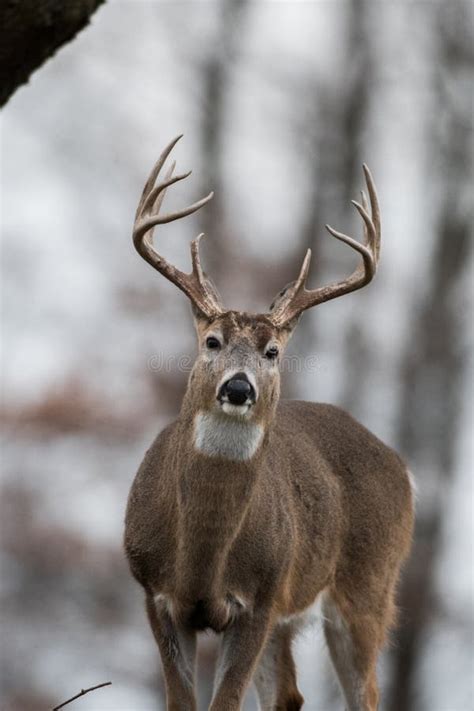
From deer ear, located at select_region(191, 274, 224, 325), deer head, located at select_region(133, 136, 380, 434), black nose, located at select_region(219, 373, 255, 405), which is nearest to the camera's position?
black nose, located at select_region(219, 373, 255, 405)

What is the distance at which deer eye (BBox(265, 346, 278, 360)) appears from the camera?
9195mm

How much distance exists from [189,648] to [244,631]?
0.30m

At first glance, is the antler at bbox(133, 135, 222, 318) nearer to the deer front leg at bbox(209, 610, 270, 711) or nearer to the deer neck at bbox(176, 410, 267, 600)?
the deer neck at bbox(176, 410, 267, 600)

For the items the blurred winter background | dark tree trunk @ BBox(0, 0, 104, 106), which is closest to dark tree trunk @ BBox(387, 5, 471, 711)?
the blurred winter background

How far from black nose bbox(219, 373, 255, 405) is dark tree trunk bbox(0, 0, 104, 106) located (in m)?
1.67

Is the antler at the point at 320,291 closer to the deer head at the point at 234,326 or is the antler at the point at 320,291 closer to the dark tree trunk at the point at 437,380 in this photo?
the deer head at the point at 234,326

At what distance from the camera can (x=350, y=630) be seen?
10.8 meters

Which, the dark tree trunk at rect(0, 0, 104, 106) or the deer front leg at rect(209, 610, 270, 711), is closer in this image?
the dark tree trunk at rect(0, 0, 104, 106)

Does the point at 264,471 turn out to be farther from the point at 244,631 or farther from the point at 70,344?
the point at 70,344

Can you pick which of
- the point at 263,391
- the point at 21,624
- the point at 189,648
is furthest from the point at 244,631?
the point at 21,624

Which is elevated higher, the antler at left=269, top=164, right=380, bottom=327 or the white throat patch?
the antler at left=269, top=164, right=380, bottom=327

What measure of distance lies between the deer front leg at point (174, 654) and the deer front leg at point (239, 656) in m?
0.14

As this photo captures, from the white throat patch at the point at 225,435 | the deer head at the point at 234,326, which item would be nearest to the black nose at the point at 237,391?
the deer head at the point at 234,326

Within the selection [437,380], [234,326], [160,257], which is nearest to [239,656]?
[234,326]
